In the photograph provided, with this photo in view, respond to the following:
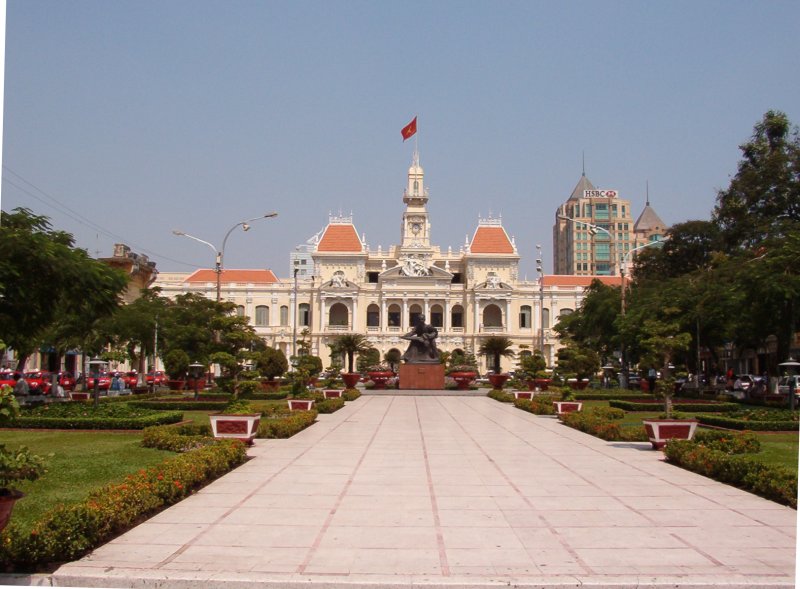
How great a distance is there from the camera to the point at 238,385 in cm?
1891

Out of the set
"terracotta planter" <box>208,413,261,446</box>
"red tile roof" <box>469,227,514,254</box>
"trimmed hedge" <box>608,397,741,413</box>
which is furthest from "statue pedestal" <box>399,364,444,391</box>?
"red tile roof" <box>469,227,514,254</box>

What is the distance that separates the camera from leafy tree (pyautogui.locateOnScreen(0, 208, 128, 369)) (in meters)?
19.0

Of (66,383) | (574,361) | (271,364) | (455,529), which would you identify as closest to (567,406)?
(574,361)

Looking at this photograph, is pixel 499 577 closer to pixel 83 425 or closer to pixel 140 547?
pixel 140 547

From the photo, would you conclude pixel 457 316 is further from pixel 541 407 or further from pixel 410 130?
pixel 541 407

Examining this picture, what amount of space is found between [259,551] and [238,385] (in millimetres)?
11569

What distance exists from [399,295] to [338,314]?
8.13 metres

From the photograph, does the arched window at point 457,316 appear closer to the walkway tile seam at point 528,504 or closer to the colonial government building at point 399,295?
the colonial government building at point 399,295

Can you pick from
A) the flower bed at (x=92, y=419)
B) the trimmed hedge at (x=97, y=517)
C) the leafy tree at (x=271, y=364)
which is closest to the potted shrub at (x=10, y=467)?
the trimmed hedge at (x=97, y=517)

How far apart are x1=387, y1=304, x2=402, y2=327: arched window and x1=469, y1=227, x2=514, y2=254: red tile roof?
11.3 meters

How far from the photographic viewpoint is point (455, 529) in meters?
8.55

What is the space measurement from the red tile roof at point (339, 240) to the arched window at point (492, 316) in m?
16.8

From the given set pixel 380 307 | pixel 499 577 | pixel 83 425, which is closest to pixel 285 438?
pixel 83 425

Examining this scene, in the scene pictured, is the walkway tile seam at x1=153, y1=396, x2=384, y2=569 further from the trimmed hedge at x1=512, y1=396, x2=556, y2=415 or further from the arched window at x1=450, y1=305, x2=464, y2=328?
the arched window at x1=450, y1=305, x2=464, y2=328
